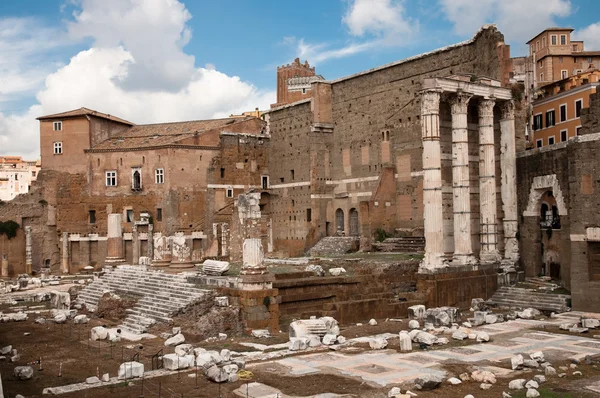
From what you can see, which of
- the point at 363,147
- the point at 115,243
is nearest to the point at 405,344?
the point at 115,243

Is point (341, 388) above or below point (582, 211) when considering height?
below

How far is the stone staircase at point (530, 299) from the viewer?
20.8 meters

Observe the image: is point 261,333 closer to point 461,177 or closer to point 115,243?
point 461,177

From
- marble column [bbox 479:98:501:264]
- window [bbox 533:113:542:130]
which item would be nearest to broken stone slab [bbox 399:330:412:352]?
marble column [bbox 479:98:501:264]

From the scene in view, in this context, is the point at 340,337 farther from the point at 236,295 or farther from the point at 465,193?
the point at 465,193

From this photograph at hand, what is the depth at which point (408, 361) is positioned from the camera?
13328 millimetres

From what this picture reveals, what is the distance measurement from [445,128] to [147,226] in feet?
72.5

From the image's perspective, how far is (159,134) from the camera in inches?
1767

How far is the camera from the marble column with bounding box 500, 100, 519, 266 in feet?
82.9

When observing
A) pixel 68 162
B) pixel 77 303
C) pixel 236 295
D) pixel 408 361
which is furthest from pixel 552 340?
pixel 68 162

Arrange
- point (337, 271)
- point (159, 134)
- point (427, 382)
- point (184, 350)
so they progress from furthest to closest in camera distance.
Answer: point (159, 134) → point (337, 271) → point (184, 350) → point (427, 382)

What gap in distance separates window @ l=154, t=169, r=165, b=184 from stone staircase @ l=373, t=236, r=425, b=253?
51.8ft

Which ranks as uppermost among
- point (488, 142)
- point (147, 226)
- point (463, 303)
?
point (488, 142)

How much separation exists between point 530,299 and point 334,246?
1518 centimetres
